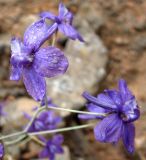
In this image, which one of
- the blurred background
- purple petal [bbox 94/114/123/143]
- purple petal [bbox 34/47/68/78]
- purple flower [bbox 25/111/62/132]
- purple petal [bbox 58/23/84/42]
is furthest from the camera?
the blurred background

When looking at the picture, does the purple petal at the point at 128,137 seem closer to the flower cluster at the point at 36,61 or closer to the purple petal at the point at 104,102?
the purple petal at the point at 104,102

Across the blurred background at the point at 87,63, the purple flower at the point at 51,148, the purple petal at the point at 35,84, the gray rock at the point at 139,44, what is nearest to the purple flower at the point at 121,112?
the purple petal at the point at 35,84

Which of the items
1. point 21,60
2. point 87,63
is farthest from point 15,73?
point 87,63

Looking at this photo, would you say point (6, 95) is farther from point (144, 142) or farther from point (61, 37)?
point (144, 142)

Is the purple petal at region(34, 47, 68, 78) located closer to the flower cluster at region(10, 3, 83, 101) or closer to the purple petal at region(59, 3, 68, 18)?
the flower cluster at region(10, 3, 83, 101)

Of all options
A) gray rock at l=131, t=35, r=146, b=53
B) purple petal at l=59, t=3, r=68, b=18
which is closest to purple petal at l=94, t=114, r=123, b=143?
purple petal at l=59, t=3, r=68, b=18

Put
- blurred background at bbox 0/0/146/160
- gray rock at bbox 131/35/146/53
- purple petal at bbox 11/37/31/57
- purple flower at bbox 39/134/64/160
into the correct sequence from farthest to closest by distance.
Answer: gray rock at bbox 131/35/146/53 → blurred background at bbox 0/0/146/160 → purple flower at bbox 39/134/64/160 → purple petal at bbox 11/37/31/57

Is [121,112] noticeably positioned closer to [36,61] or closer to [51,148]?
[36,61]

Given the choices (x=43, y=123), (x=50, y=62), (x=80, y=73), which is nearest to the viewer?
(x=50, y=62)
